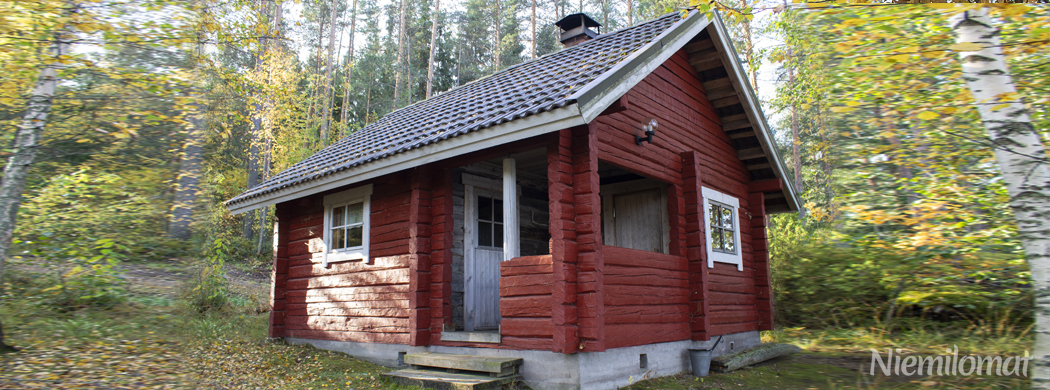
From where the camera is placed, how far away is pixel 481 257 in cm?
772

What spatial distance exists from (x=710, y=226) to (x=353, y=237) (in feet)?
17.4

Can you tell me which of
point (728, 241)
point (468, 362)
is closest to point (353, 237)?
point (468, 362)

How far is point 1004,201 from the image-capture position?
3.10 metres

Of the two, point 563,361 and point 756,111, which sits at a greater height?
point 756,111

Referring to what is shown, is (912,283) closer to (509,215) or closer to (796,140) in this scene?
(509,215)

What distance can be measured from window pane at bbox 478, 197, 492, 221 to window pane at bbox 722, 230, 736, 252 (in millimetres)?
3599

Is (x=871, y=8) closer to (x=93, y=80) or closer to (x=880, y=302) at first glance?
(x=880, y=302)

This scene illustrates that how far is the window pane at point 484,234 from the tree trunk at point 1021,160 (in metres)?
5.80

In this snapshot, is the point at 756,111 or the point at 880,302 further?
the point at 756,111

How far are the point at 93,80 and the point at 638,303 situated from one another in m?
5.24

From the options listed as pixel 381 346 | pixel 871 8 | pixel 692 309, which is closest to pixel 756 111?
pixel 692 309

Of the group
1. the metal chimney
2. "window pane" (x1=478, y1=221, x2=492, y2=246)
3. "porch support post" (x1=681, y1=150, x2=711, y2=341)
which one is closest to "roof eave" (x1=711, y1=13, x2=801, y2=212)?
"porch support post" (x1=681, y1=150, x2=711, y2=341)

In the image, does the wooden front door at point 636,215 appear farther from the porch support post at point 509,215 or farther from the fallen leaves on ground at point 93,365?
the fallen leaves on ground at point 93,365

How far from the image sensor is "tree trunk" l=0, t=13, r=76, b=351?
292 centimetres
